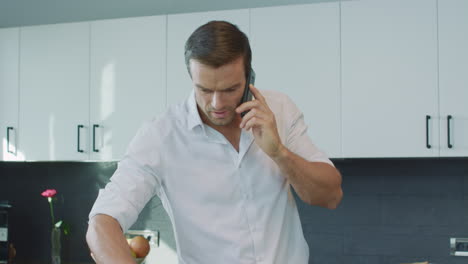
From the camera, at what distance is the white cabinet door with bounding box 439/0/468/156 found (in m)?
2.27

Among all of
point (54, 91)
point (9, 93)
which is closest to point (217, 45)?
point (54, 91)

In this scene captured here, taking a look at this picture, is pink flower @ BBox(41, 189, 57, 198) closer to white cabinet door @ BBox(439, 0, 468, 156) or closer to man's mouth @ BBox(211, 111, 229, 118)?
man's mouth @ BBox(211, 111, 229, 118)

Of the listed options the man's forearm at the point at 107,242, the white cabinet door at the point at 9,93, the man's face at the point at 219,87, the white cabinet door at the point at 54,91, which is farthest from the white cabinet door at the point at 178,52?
the man's forearm at the point at 107,242

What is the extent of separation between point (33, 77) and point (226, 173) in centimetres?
177

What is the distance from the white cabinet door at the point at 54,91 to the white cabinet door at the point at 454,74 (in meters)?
1.75

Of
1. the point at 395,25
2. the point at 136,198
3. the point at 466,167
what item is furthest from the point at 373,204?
the point at 136,198

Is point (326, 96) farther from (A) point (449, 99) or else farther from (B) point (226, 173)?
(B) point (226, 173)

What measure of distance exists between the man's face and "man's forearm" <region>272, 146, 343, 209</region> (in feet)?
0.56

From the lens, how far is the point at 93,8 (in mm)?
3082

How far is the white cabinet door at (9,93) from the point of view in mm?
2799

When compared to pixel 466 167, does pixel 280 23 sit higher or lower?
higher

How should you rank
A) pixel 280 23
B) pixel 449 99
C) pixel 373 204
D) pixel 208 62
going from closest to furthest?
pixel 208 62 → pixel 449 99 → pixel 280 23 → pixel 373 204

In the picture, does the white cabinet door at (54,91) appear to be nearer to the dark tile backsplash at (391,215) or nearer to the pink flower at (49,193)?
the pink flower at (49,193)

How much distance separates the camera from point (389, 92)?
2.36m
